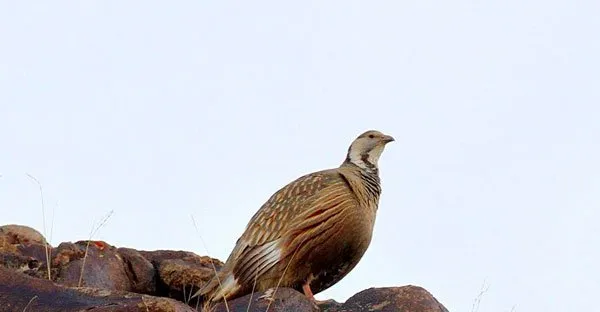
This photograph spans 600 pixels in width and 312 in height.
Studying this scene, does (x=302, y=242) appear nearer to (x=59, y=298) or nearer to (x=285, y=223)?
(x=285, y=223)

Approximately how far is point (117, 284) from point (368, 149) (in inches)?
118

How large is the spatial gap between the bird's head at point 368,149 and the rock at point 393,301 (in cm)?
298

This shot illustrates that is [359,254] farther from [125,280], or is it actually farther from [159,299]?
[159,299]

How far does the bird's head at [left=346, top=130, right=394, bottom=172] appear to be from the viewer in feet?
39.2

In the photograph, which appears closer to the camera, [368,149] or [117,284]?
[117,284]

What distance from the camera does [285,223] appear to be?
1070cm

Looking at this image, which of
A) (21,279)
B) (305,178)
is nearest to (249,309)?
(21,279)

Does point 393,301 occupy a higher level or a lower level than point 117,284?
higher

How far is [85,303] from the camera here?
24.9ft


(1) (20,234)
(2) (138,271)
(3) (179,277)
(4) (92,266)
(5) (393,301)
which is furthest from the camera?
(1) (20,234)

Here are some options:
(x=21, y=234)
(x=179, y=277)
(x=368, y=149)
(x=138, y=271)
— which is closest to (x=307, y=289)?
(x=179, y=277)

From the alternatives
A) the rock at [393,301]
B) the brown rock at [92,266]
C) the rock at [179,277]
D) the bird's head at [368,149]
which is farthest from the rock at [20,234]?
the rock at [393,301]

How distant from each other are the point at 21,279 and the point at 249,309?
1.58m

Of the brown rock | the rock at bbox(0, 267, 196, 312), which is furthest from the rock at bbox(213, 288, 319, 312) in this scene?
the brown rock
